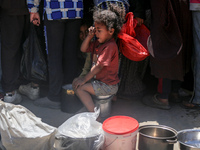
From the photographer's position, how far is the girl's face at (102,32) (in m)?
3.39

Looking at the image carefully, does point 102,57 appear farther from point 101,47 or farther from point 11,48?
point 11,48

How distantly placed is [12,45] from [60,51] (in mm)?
648

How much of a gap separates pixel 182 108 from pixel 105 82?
1.20m

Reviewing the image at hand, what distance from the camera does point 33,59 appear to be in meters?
4.05

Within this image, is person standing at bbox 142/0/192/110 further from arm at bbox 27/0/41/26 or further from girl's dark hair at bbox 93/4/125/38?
arm at bbox 27/0/41/26

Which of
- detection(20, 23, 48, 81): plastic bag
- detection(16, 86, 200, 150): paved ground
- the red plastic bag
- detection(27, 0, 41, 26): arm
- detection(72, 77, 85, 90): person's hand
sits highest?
detection(27, 0, 41, 26): arm

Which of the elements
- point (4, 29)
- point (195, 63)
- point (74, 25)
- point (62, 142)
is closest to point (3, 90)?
point (4, 29)

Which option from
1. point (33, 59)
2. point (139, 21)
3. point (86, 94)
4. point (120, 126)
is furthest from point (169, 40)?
point (33, 59)

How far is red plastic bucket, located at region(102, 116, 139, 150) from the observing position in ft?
8.91

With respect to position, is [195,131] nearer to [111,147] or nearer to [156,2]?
[111,147]

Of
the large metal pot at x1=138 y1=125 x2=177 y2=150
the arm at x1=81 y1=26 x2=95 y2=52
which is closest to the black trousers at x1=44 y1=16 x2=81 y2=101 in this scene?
the arm at x1=81 y1=26 x2=95 y2=52

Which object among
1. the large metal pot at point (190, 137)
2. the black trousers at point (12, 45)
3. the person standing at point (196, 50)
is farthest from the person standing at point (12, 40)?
the large metal pot at point (190, 137)

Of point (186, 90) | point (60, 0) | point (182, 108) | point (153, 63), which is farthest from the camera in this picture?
point (186, 90)

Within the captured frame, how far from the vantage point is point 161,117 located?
3.74 meters
